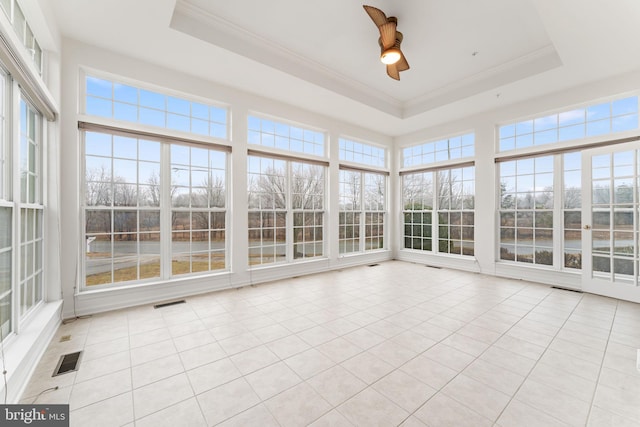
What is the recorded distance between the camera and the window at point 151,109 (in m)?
3.47

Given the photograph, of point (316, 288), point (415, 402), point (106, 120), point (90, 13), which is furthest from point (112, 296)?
point (415, 402)

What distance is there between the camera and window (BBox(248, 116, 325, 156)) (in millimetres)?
4836

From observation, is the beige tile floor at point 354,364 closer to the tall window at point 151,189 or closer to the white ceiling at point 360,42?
the tall window at point 151,189

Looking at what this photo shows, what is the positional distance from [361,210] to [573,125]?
400 centimetres

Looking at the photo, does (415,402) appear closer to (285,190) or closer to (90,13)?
(285,190)

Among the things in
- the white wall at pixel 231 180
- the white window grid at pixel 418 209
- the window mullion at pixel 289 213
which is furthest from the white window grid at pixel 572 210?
the window mullion at pixel 289 213

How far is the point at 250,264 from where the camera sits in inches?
185

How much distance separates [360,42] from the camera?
369 cm

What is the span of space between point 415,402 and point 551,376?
3.76 feet

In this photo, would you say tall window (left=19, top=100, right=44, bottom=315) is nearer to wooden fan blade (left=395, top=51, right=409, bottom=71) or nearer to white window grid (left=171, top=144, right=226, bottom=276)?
white window grid (left=171, top=144, right=226, bottom=276)

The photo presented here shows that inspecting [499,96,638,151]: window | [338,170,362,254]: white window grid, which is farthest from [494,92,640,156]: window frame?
[338,170,362,254]: white window grid

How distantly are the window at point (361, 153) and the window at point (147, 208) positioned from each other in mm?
2801

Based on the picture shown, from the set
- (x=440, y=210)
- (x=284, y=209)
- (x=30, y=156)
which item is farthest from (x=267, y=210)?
(x=440, y=210)

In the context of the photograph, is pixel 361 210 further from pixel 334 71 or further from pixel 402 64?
pixel 402 64
